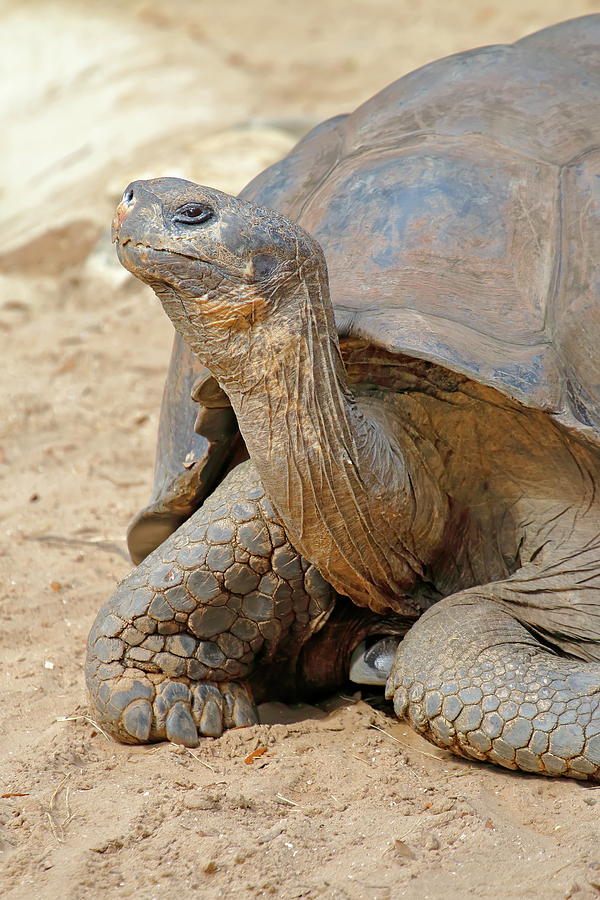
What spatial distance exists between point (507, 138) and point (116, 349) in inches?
149

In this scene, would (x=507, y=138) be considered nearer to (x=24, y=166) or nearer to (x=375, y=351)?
(x=375, y=351)

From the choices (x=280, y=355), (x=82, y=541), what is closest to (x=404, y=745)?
(x=280, y=355)

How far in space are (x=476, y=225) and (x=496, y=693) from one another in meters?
1.22

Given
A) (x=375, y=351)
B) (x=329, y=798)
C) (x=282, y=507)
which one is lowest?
(x=329, y=798)

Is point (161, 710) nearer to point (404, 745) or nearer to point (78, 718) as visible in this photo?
point (78, 718)

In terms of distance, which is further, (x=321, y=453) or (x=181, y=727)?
(x=181, y=727)

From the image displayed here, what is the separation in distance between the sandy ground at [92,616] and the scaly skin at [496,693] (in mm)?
87

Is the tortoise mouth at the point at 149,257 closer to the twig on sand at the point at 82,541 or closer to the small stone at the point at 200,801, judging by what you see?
the small stone at the point at 200,801

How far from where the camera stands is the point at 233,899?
2.31 meters

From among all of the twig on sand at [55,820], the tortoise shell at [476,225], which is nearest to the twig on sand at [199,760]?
the twig on sand at [55,820]

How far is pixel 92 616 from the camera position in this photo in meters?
3.90

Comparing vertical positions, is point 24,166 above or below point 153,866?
above

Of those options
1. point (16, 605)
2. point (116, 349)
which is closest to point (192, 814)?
point (16, 605)

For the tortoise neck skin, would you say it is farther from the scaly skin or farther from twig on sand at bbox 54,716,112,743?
twig on sand at bbox 54,716,112,743
